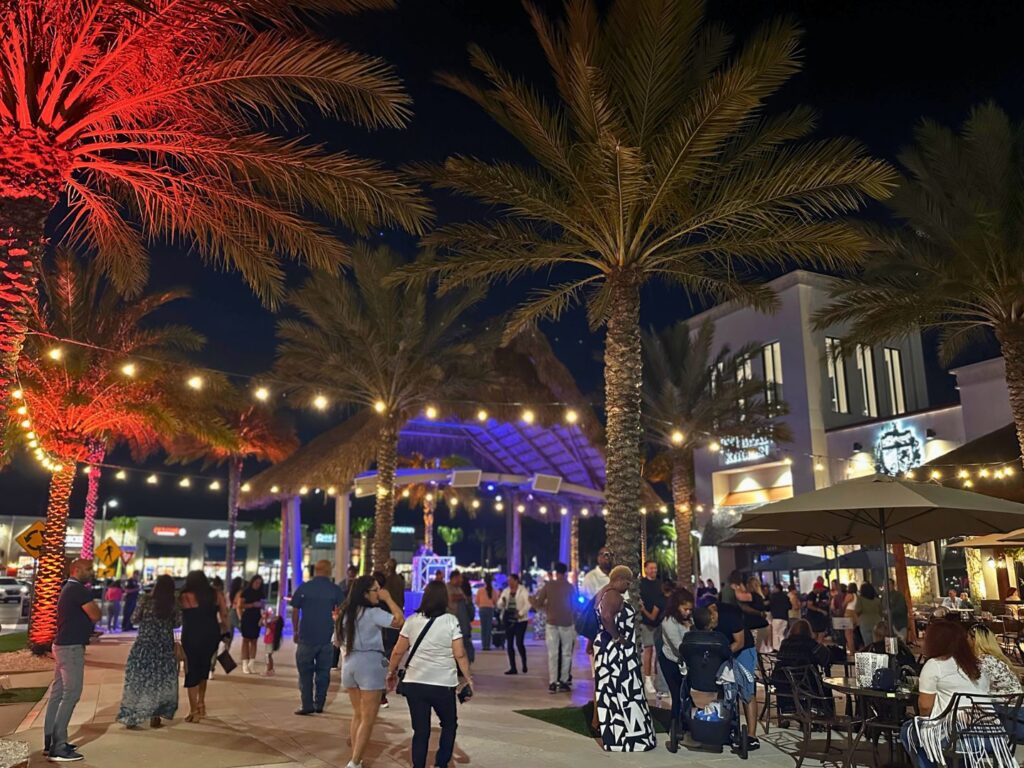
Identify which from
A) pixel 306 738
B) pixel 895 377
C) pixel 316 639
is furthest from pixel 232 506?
pixel 895 377

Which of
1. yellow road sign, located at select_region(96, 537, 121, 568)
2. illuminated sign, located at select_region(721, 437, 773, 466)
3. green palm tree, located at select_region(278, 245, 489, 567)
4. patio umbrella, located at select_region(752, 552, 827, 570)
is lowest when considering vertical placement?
patio umbrella, located at select_region(752, 552, 827, 570)

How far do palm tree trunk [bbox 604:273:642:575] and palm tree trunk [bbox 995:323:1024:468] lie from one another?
6584mm

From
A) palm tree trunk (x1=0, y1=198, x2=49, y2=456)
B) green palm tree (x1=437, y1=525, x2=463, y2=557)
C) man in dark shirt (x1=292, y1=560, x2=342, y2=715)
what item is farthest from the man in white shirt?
green palm tree (x1=437, y1=525, x2=463, y2=557)

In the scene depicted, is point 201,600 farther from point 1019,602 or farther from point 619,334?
point 1019,602

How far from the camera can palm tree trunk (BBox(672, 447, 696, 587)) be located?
2371 centimetres

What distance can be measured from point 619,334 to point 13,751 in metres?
8.10

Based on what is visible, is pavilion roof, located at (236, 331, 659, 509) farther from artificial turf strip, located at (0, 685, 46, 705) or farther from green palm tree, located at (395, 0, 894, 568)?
artificial turf strip, located at (0, 685, 46, 705)

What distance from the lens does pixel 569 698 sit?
11.2m

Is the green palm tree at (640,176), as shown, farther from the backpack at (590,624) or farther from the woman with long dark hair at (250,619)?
the woman with long dark hair at (250,619)

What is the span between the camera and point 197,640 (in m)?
8.92

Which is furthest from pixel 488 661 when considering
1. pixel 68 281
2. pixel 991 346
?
pixel 991 346

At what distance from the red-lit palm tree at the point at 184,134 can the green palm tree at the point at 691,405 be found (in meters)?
17.3

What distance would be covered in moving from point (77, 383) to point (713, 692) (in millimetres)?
14450

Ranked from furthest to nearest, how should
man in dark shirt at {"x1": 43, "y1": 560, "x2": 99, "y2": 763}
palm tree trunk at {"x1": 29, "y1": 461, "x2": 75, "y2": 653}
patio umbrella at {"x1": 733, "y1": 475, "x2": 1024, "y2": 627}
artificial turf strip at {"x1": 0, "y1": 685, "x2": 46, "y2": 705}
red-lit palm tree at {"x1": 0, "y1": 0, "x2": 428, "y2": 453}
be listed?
1. palm tree trunk at {"x1": 29, "y1": 461, "x2": 75, "y2": 653}
2. artificial turf strip at {"x1": 0, "y1": 685, "x2": 46, "y2": 705}
3. patio umbrella at {"x1": 733, "y1": 475, "x2": 1024, "y2": 627}
4. man in dark shirt at {"x1": 43, "y1": 560, "x2": 99, "y2": 763}
5. red-lit palm tree at {"x1": 0, "y1": 0, "x2": 428, "y2": 453}
